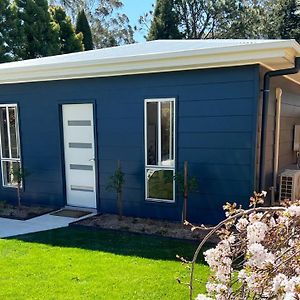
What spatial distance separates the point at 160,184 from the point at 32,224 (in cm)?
217

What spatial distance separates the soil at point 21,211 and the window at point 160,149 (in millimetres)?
2087

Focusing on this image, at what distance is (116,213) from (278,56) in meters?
3.62

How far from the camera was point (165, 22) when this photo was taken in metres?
22.5

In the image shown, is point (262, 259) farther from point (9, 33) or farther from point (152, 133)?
point (9, 33)

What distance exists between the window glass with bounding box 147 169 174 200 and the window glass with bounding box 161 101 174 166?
18 centimetres

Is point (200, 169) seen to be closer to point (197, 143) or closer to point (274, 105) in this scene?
point (197, 143)

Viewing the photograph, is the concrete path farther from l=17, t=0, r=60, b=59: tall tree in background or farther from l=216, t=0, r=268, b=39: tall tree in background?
l=216, t=0, r=268, b=39: tall tree in background

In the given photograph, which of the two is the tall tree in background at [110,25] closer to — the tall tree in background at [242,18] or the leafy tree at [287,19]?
the tall tree in background at [242,18]

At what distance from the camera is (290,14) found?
18406mm

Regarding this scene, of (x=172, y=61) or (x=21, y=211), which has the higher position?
(x=172, y=61)

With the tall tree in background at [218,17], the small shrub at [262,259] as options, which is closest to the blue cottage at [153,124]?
the small shrub at [262,259]

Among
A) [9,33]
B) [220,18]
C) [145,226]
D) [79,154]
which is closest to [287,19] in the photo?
[220,18]

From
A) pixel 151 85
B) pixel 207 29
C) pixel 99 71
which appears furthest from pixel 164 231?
pixel 207 29

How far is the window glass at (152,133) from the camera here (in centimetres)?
555
